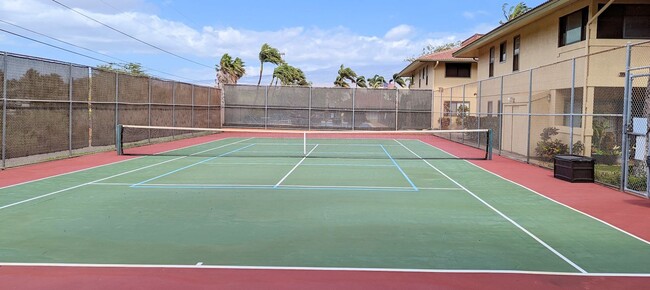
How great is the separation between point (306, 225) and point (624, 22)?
14874mm

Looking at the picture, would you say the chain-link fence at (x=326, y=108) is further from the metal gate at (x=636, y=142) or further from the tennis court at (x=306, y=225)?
the metal gate at (x=636, y=142)

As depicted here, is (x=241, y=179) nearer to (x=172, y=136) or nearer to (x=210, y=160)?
(x=210, y=160)

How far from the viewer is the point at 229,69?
53.2 meters

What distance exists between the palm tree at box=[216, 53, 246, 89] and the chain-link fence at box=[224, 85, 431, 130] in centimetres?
1212

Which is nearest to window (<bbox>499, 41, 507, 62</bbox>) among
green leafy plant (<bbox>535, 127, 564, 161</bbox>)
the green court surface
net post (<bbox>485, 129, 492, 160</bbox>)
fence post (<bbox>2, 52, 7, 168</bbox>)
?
net post (<bbox>485, 129, 492, 160</bbox>)

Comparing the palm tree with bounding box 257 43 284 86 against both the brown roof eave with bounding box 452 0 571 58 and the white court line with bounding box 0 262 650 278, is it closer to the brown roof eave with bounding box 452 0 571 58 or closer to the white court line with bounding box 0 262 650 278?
the brown roof eave with bounding box 452 0 571 58

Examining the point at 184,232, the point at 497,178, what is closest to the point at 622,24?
the point at 497,178

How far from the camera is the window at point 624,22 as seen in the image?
17.5m

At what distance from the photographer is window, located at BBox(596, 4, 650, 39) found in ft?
57.3

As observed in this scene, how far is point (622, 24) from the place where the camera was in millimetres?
17531

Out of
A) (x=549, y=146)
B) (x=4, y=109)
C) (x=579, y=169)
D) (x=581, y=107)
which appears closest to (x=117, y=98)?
(x=4, y=109)

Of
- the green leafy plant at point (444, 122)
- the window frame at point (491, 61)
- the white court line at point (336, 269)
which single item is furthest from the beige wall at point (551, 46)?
the white court line at point (336, 269)

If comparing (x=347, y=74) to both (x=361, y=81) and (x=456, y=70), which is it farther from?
(x=456, y=70)

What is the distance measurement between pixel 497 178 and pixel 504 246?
7602 millimetres
